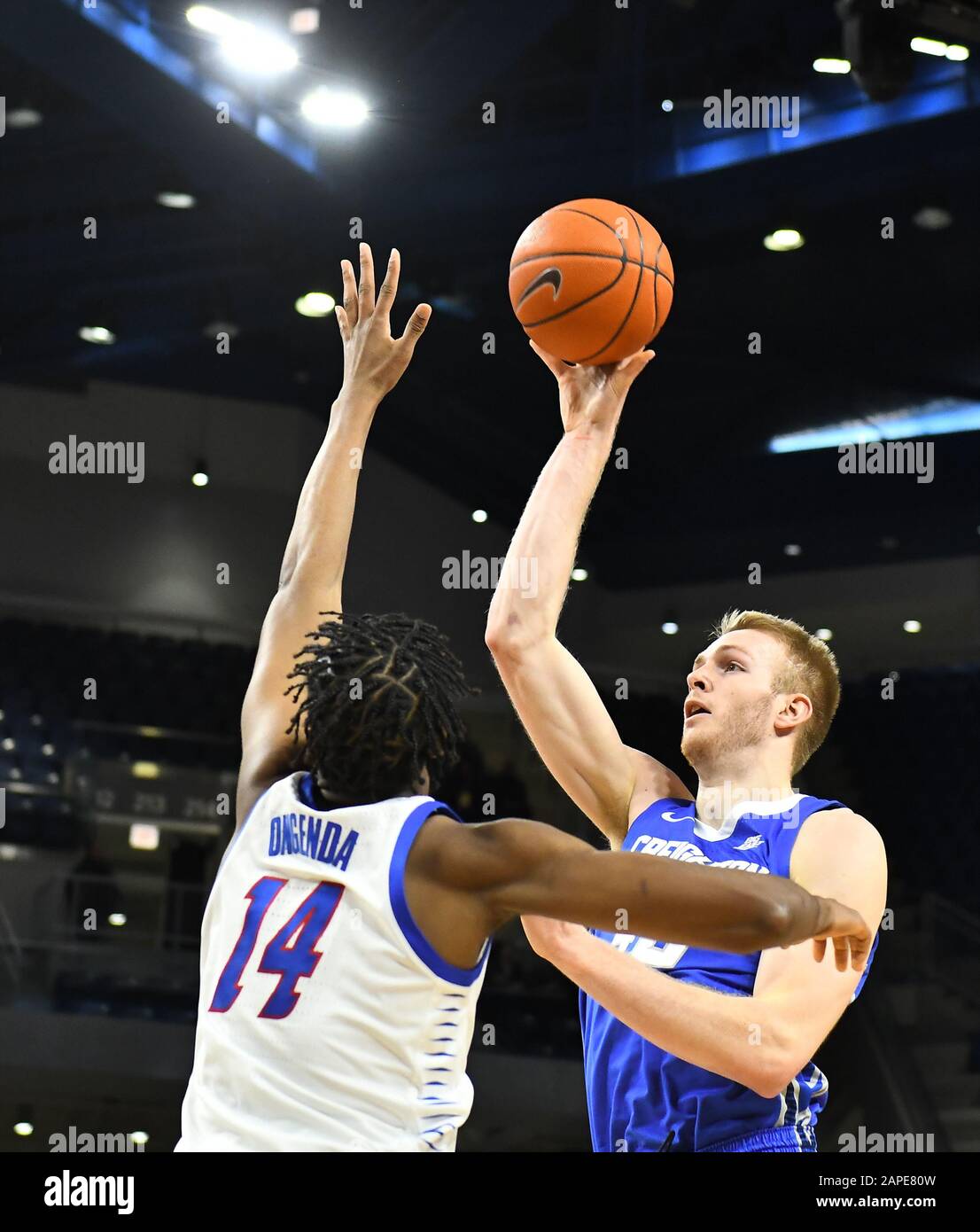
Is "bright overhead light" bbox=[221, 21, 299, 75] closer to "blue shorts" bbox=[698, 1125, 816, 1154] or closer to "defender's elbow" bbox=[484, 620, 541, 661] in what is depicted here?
"defender's elbow" bbox=[484, 620, 541, 661]

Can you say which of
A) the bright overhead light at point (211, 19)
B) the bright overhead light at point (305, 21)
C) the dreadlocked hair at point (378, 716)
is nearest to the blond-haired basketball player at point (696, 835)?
the dreadlocked hair at point (378, 716)

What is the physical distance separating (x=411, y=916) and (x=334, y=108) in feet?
23.9

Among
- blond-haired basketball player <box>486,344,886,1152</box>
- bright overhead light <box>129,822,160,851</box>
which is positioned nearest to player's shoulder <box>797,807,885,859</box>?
blond-haired basketball player <box>486,344,886,1152</box>

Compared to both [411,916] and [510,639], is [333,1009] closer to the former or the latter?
[411,916]

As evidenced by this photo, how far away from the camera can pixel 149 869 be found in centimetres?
1054

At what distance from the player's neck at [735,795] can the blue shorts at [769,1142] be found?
2.16 ft

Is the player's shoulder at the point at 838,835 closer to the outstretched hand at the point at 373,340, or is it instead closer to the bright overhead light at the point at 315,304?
the outstretched hand at the point at 373,340

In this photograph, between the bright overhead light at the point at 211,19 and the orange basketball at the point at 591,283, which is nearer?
the orange basketball at the point at 591,283

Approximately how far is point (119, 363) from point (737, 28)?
587 cm

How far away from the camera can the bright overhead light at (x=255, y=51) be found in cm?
804

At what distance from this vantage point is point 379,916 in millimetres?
1982

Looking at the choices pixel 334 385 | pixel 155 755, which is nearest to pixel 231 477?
pixel 334 385

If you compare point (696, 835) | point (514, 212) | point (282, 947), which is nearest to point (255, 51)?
point (514, 212)
